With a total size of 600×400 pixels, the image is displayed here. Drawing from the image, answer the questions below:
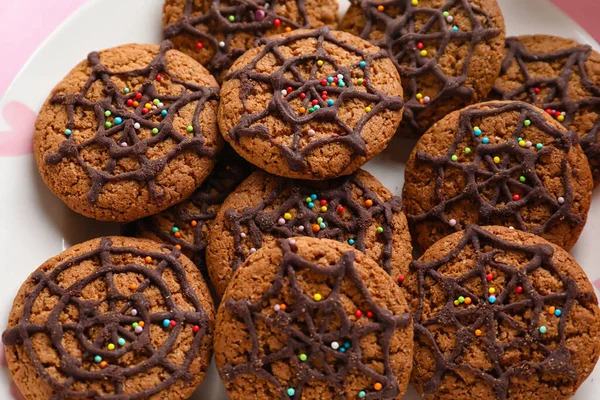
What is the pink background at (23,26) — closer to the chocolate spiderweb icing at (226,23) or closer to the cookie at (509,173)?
the chocolate spiderweb icing at (226,23)

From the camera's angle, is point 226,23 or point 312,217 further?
point 226,23

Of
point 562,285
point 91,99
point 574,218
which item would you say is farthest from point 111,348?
point 574,218

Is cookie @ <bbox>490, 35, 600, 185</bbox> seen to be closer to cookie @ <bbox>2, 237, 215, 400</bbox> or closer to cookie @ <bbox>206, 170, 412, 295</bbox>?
cookie @ <bbox>206, 170, 412, 295</bbox>

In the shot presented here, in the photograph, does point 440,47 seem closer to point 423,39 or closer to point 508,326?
point 423,39

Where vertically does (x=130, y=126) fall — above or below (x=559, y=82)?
below

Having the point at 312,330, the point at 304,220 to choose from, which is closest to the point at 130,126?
the point at 304,220

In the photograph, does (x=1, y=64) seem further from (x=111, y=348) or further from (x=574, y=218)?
(x=574, y=218)

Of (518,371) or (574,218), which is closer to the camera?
(518,371)
